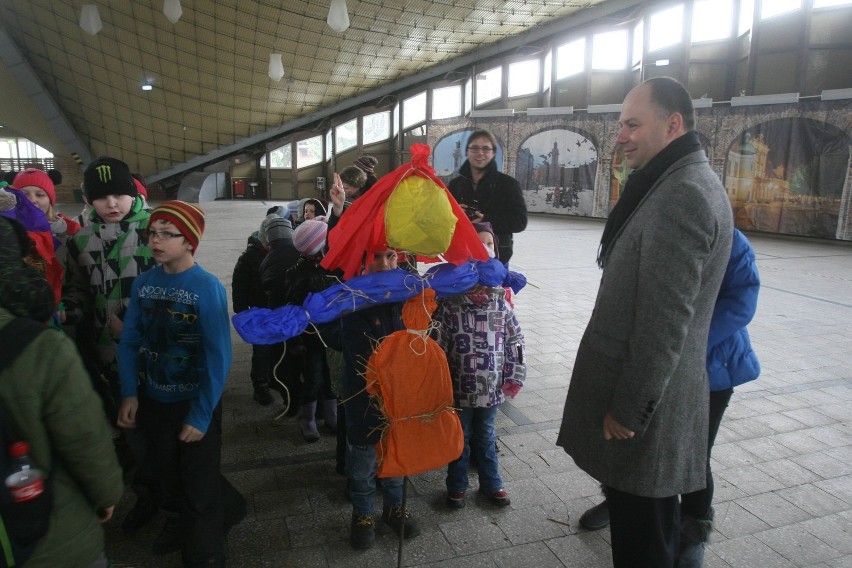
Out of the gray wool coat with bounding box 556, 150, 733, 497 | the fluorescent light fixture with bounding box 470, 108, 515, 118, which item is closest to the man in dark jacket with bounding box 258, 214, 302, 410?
the gray wool coat with bounding box 556, 150, 733, 497

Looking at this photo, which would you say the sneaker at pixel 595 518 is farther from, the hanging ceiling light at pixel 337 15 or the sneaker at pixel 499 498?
the hanging ceiling light at pixel 337 15

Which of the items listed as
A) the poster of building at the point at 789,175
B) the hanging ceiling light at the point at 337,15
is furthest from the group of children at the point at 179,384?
the poster of building at the point at 789,175

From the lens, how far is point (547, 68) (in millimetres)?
18969

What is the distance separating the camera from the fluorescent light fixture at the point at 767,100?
11.6 m

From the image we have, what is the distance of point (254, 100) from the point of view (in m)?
19.2

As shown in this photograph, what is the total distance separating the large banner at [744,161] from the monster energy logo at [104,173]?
9.93 metres

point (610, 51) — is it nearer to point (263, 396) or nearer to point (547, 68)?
point (547, 68)

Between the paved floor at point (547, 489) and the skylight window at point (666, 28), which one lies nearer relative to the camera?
the paved floor at point (547, 489)

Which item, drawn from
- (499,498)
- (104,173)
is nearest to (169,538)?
(499,498)

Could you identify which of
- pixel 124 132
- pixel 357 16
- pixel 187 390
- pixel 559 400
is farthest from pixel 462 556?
pixel 124 132

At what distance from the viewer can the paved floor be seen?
6.91 ft

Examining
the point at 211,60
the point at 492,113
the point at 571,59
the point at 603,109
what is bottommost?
the point at 603,109

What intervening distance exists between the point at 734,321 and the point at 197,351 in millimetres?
1907

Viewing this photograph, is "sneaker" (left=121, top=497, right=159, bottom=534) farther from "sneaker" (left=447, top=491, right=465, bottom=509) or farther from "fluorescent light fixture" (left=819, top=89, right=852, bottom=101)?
"fluorescent light fixture" (left=819, top=89, right=852, bottom=101)
